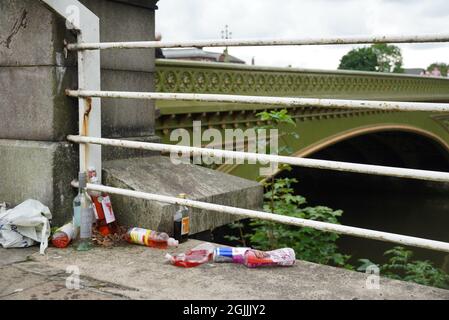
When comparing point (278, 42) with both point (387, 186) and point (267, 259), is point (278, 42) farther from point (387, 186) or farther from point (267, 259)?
point (387, 186)

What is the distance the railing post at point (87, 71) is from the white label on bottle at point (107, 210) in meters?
0.17

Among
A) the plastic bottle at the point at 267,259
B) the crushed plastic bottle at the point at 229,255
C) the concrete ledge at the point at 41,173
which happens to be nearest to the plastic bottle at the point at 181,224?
the crushed plastic bottle at the point at 229,255

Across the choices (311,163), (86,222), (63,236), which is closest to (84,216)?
(86,222)

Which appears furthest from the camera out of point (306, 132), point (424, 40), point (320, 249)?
point (306, 132)

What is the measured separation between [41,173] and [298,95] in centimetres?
1086

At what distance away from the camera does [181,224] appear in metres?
2.97

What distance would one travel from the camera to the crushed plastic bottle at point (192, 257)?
261 cm

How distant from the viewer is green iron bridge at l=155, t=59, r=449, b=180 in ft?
29.7

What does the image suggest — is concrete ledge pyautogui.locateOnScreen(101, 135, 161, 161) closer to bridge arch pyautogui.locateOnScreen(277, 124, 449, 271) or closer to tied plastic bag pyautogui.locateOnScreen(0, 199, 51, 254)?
tied plastic bag pyautogui.locateOnScreen(0, 199, 51, 254)
